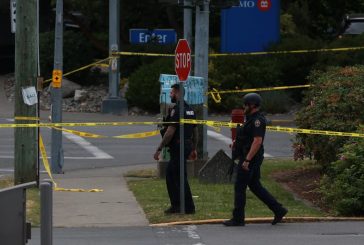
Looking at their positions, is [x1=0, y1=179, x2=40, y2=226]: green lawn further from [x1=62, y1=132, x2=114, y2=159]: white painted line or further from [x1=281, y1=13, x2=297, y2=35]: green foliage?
A: [x1=281, y1=13, x2=297, y2=35]: green foliage

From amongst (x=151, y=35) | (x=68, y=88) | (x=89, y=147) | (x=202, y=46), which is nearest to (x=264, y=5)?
(x=151, y=35)

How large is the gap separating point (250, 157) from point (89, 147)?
10.8 meters

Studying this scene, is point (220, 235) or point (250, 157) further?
point (250, 157)

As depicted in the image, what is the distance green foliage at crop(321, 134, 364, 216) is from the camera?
11.4 meters

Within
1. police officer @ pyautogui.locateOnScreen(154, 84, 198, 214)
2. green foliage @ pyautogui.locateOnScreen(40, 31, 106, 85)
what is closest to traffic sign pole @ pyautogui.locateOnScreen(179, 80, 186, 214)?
police officer @ pyautogui.locateOnScreen(154, 84, 198, 214)

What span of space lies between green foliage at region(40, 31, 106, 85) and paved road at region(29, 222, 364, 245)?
71.9ft

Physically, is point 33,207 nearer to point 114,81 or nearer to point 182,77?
point 182,77

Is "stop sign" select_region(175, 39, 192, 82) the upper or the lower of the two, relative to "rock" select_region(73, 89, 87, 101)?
upper

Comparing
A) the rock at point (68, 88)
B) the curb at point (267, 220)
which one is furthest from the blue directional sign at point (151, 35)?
the curb at point (267, 220)

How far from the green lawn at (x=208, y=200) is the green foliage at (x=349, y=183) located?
1.10 ft

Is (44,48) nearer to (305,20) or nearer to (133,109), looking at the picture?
(133,109)

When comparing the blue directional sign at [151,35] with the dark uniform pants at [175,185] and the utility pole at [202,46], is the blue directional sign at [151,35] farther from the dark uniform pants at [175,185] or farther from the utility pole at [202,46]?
the dark uniform pants at [175,185]

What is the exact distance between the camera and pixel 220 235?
33.0ft

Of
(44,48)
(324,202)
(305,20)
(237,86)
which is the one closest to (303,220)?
(324,202)
